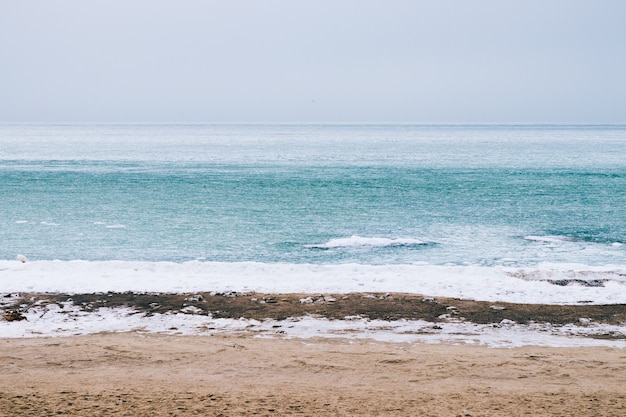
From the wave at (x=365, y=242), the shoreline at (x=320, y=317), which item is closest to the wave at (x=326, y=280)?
the shoreline at (x=320, y=317)

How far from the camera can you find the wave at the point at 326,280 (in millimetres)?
14820

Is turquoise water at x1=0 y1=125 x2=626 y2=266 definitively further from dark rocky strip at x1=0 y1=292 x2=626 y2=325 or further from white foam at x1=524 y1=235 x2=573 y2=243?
dark rocky strip at x1=0 y1=292 x2=626 y2=325

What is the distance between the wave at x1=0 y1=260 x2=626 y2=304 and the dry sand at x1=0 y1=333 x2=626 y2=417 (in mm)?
4090

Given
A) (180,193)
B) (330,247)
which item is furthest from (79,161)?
(330,247)

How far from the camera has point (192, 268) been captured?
58.4 ft

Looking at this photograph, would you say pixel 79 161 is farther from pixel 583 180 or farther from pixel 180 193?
pixel 583 180

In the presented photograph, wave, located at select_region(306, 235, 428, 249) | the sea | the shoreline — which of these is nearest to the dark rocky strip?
the shoreline

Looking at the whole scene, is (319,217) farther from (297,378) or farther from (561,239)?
(297,378)

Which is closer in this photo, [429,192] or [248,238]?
[248,238]

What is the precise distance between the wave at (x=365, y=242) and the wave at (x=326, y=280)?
615 cm

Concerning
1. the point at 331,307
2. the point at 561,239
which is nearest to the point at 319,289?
the point at 331,307

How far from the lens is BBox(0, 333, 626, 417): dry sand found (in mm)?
7875

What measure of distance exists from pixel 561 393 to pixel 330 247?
15862 millimetres

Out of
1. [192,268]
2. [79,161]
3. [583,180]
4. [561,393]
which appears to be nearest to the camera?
[561,393]
